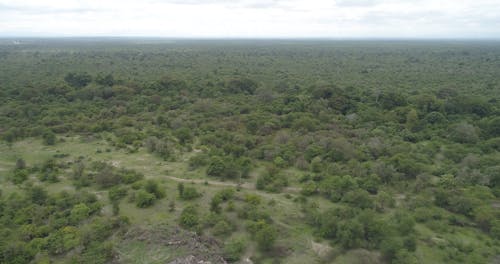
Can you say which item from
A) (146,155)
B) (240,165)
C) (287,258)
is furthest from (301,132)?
(287,258)

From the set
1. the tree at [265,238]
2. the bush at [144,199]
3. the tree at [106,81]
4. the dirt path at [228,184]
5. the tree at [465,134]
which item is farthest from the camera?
the tree at [106,81]

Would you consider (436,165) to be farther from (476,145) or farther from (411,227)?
(411,227)

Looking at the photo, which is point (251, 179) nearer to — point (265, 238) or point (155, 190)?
point (155, 190)

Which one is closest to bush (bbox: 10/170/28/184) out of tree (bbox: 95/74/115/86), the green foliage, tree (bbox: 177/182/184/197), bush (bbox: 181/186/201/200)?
tree (bbox: 177/182/184/197)

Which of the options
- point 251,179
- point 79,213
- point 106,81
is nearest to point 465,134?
point 251,179

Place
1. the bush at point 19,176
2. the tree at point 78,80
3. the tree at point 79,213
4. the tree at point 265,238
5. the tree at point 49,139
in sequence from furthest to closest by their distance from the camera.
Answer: the tree at point 78,80 → the tree at point 49,139 → the bush at point 19,176 → the tree at point 79,213 → the tree at point 265,238

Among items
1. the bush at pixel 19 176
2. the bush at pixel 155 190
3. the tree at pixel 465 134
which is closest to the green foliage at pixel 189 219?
the bush at pixel 155 190

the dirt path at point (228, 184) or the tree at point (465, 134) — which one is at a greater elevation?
the tree at point (465, 134)

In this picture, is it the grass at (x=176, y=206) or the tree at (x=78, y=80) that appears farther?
the tree at (x=78, y=80)

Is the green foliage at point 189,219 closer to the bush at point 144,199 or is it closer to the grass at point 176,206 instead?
the grass at point 176,206
